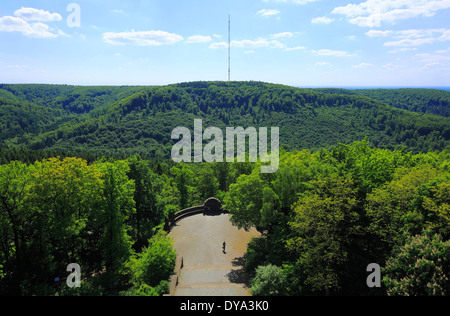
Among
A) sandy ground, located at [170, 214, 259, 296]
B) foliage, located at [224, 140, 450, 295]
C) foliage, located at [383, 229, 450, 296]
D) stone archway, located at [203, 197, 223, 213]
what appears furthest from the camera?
stone archway, located at [203, 197, 223, 213]

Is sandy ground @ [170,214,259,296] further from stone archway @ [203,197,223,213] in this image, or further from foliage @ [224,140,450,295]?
foliage @ [224,140,450,295]

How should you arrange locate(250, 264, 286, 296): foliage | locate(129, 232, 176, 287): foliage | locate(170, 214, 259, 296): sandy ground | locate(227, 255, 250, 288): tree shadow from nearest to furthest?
locate(250, 264, 286, 296): foliage → locate(170, 214, 259, 296): sandy ground → locate(129, 232, 176, 287): foliage → locate(227, 255, 250, 288): tree shadow

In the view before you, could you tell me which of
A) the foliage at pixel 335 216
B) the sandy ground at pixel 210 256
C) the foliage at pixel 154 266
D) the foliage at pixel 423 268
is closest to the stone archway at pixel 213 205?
the sandy ground at pixel 210 256

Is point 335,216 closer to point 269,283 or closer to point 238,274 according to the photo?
point 269,283

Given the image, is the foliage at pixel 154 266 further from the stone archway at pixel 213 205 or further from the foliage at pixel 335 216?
the stone archway at pixel 213 205

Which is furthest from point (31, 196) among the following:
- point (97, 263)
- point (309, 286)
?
point (309, 286)

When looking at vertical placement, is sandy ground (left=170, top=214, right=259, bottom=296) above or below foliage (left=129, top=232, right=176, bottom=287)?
below

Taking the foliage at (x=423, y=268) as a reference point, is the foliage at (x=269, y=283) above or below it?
below

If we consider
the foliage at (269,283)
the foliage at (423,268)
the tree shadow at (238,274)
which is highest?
the foliage at (423,268)

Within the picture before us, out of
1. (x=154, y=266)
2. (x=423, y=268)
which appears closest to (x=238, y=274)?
(x=154, y=266)

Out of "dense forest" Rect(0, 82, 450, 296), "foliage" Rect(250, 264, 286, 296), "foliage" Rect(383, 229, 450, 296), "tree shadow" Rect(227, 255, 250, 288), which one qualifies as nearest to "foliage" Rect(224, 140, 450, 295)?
"dense forest" Rect(0, 82, 450, 296)
